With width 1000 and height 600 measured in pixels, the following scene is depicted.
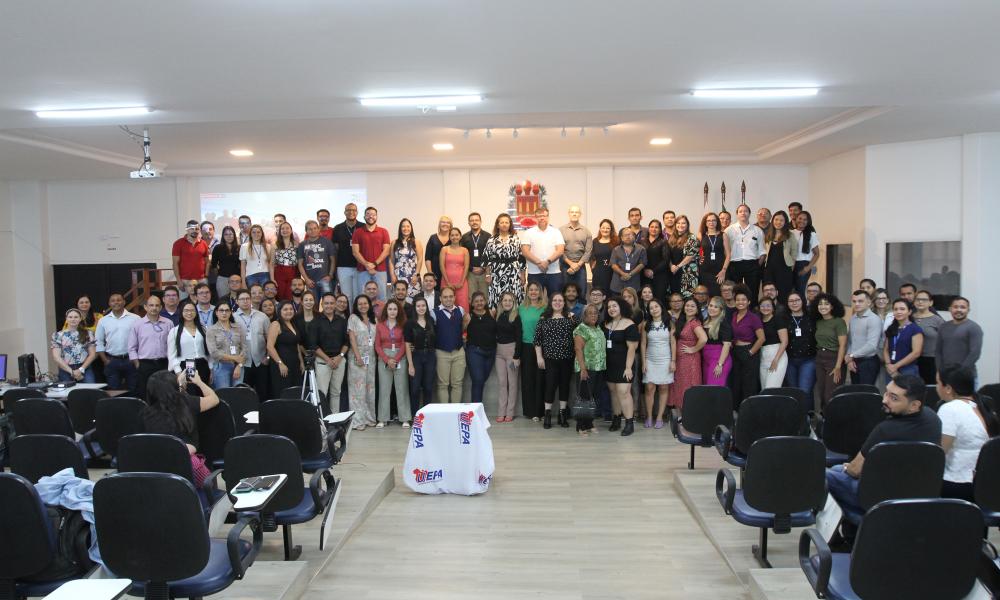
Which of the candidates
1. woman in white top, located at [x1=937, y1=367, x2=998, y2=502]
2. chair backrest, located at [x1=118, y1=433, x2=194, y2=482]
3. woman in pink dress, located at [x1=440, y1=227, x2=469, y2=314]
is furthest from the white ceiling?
chair backrest, located at [x1=118, y1=433, x2=194, y2=482]

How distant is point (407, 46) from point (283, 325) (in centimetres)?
406

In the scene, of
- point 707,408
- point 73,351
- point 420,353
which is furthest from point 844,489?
point 73,351

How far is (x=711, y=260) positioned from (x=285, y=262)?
5.78m

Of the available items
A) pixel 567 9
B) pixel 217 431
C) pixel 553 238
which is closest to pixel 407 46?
pixel 567 9

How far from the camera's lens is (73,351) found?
26.1 feet

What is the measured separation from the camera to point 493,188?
12562 mm

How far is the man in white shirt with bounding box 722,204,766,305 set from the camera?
941 cm

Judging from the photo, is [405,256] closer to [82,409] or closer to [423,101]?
[423,101]

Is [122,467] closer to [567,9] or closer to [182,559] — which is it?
[182,559]

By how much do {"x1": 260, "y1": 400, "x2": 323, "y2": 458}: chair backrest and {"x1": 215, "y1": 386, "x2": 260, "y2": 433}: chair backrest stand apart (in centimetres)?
69

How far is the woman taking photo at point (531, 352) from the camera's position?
8.45 m

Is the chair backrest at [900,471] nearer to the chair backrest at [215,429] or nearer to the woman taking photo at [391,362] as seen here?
the chair backrest at [215,429]

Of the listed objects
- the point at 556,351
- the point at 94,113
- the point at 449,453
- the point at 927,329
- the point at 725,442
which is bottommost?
the point at 449,453

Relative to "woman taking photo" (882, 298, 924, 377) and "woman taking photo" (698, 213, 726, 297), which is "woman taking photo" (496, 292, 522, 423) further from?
"woman taking photo" (882, 298, 924, 377)
